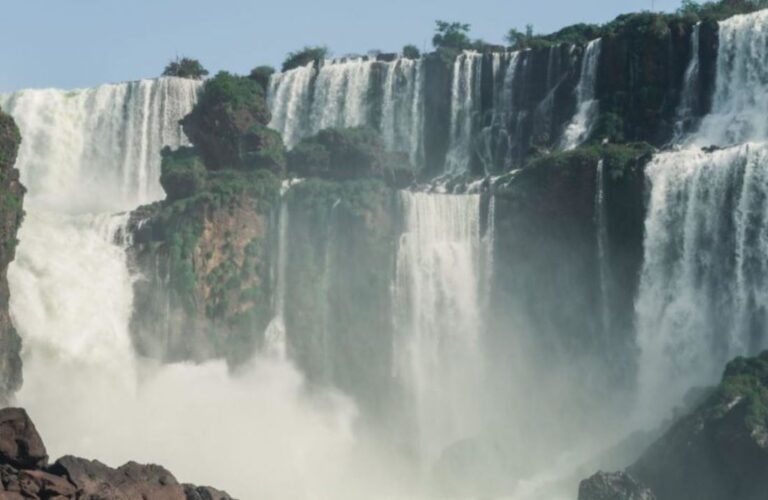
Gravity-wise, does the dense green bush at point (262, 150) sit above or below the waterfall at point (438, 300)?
above

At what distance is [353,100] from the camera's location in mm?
85375

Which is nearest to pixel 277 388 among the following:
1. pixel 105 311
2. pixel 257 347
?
pixel 257 347

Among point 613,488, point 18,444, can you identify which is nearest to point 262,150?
point 613,488

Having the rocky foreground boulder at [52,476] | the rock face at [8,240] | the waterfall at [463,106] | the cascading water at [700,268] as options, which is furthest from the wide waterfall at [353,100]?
the rocky foreground boulder at [52,476]

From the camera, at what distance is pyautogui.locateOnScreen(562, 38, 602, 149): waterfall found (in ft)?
257

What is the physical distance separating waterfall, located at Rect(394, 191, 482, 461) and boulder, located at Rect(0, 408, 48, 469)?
79.4 ft

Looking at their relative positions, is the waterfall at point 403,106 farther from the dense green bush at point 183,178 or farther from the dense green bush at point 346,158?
the dense green bush at point 183,178

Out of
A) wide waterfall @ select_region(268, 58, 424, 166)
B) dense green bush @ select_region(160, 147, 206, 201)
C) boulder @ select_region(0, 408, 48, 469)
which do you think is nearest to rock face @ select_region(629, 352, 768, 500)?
boulder @ select_region(0, 408, 48, 469)

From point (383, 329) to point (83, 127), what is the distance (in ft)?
68.5

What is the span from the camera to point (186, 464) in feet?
218

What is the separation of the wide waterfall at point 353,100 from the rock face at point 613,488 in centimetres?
2578

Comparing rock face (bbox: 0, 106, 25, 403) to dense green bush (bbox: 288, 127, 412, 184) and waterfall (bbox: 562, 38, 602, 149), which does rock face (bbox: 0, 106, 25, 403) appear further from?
waterfall (bbox: 562, 38, 602, 149)

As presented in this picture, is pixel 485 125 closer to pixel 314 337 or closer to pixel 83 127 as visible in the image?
pixel 314 337

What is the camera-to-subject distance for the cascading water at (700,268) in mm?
66438
